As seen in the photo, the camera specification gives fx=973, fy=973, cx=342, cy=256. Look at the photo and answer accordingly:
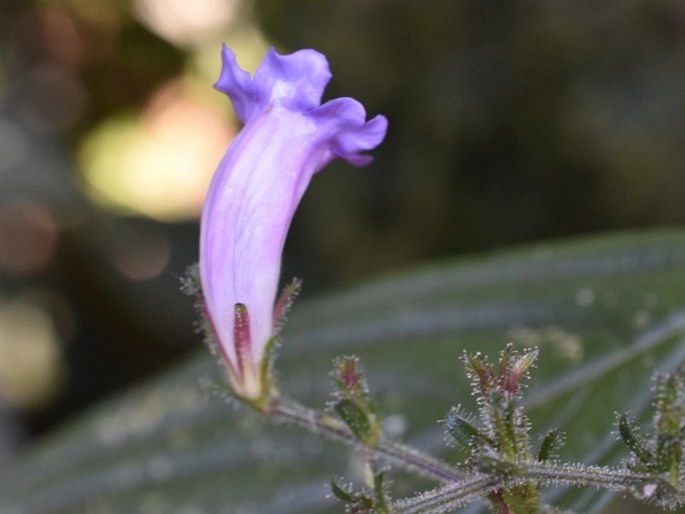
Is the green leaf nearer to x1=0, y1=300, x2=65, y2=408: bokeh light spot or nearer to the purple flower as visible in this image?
the purple flower

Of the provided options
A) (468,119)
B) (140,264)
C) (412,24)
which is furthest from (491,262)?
(140,264)

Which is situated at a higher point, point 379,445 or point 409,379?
point 409,379

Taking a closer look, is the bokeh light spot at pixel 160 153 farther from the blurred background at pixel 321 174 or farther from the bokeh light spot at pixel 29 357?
the bokeh light spot at pixel 29 357

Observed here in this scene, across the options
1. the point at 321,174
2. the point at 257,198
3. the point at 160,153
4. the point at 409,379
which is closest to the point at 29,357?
the point at 160,153

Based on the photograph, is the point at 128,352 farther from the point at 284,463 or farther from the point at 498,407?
the point at 498,407

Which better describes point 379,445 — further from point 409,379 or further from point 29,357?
point 29,357

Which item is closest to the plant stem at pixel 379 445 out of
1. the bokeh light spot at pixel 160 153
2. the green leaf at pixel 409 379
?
the green leaf at pixel 409 379
